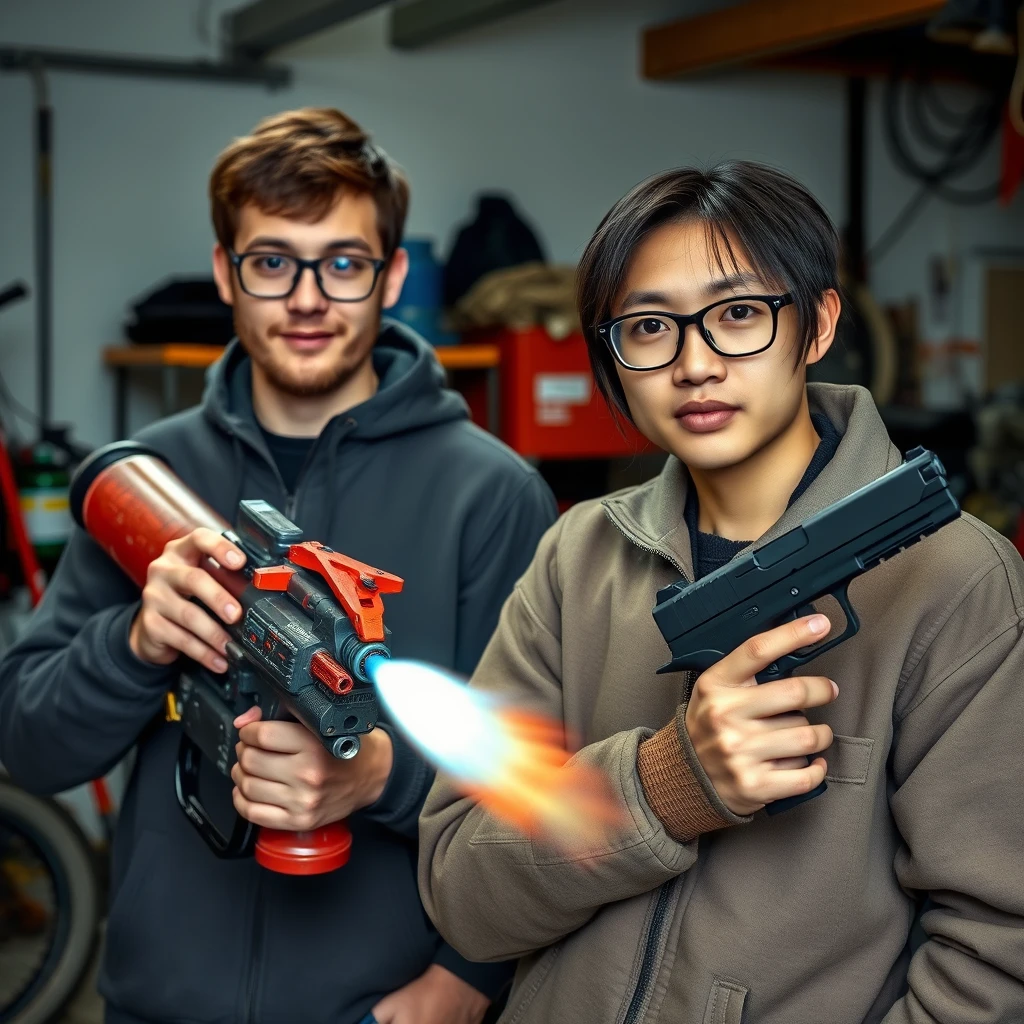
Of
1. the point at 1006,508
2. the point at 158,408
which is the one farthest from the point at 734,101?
the point at 158,408

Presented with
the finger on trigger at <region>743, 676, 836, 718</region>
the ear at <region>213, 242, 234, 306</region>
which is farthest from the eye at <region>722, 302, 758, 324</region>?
the ear at <region>213, 242, 234, 306</region>

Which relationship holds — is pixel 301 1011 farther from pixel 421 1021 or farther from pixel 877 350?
pixel 877 350

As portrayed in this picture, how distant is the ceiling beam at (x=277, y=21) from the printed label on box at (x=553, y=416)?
4.35 ft

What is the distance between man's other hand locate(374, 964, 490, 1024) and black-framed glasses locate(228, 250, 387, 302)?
2.82 ft

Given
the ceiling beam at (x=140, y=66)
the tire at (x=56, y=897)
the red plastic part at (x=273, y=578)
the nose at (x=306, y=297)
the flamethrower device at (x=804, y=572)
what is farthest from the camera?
the ceiling beam at (x=140, y=66)

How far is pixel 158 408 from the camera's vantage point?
3967 mm

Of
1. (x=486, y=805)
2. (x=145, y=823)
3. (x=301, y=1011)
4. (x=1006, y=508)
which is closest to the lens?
(x=486, y=805)

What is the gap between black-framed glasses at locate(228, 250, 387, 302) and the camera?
5.25 feet

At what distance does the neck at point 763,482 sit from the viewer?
45.0 inches

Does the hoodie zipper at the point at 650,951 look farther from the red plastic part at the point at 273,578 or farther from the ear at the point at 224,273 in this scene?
the ear at the point at 224,273

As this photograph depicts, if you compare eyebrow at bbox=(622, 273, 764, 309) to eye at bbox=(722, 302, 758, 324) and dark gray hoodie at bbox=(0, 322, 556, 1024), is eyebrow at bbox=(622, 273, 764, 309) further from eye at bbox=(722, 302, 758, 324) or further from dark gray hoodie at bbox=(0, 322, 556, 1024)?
dark gray hoodie at bbox=(0, 322, 556, 1024)

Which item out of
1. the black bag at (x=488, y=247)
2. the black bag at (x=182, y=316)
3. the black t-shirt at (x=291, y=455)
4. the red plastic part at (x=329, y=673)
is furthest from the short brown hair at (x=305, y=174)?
the black bag at (x=488, y=247)

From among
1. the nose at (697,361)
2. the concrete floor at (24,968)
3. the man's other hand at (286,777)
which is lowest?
the concrete floor at (24,968)

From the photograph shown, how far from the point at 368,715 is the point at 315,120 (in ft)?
3.03
